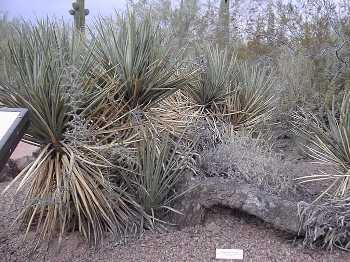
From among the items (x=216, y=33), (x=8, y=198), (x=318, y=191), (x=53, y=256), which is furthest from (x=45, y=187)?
(x=216, y=33)

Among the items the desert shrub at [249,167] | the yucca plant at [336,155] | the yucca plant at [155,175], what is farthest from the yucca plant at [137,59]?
the yucca plant at [336,155]

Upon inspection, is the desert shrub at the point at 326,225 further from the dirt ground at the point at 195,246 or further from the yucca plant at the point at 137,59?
the yucca plant at the point at 137,59

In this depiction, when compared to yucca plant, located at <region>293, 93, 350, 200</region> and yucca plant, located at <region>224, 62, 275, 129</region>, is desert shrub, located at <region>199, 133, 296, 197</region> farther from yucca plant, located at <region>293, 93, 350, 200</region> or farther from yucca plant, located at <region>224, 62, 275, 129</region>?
yucca plant, located at <region>224, 62, 275, 129</region>

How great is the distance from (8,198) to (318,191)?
147 inches

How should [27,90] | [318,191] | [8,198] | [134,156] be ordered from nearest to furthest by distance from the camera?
[27,90] < [134,156] < [318,191] < [8,198]

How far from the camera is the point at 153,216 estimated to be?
5449mm

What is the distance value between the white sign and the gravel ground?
1768 mm

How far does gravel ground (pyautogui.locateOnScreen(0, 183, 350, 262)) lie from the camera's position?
16.0ft

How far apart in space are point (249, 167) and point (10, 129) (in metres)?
2.92

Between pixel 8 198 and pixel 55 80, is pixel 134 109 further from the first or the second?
pixel 8 198

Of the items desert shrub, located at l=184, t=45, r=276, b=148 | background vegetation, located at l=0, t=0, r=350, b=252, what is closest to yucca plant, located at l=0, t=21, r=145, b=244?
background vegetation, located at l=0, t=0, r=350, b=252

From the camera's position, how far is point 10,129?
3.66 metres

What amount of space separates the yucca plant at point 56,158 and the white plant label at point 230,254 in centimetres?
103

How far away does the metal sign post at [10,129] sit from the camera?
349cm
